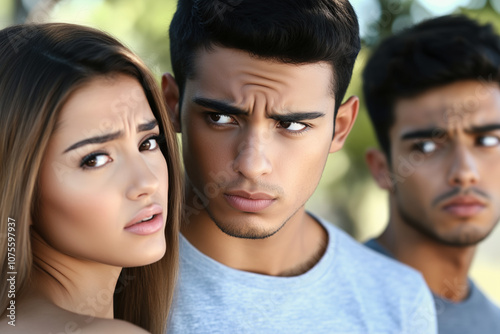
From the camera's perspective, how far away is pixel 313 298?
2814mm

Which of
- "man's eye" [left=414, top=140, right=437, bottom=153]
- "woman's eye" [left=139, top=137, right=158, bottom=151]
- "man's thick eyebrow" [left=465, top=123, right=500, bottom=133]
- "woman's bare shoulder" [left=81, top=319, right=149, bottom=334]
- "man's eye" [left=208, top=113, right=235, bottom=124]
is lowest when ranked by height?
"man's eye" [left=414, top=140, right=437, bottom=153]

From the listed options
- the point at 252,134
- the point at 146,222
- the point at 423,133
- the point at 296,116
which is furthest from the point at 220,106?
the point at 423,133

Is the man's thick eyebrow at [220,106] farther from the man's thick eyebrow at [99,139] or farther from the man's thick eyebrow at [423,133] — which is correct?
the man's thick eyebrow at [423,133]

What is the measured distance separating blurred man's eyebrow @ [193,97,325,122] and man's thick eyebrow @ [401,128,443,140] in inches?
48.6

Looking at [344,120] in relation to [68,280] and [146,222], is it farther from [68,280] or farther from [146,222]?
[68,280]

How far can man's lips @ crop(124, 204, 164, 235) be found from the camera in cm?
196

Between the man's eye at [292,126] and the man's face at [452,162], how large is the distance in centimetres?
123

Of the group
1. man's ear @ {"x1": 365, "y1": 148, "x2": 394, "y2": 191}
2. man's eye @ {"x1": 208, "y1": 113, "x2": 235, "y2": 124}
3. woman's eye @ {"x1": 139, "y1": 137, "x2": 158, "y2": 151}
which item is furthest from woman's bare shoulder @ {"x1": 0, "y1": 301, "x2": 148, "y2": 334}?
man's ear @ {"x1": 365, "y1": 148, "x2": 394, "y2": 191}

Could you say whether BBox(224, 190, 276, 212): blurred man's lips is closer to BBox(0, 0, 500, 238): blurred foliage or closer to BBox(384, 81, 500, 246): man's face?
BBox(384, 81, 500, 246): man's face

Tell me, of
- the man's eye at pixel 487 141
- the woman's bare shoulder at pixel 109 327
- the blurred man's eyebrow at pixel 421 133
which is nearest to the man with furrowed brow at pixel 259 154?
the woman's bare shoulder at pixel 109 327

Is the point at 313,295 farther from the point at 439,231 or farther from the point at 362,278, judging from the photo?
the point at 439,231

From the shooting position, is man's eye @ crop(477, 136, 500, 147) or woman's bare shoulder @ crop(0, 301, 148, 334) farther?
man's eye @ crop(477, 136, 500, 147)

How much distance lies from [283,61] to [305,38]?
0.11 metres

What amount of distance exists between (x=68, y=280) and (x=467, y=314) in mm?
2419
